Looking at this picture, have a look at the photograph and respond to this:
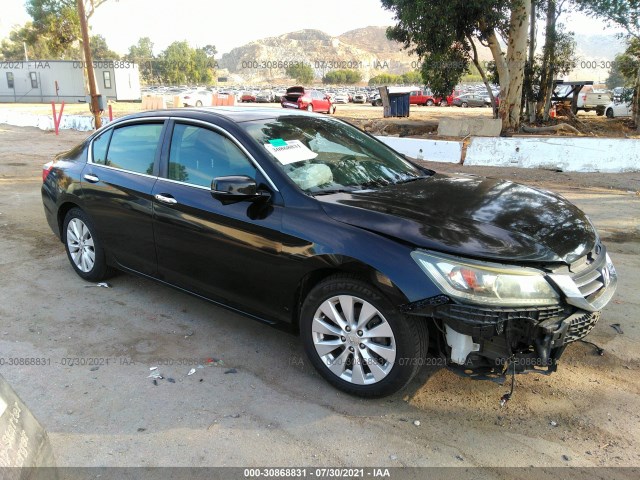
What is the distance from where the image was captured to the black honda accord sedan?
2.80 meters

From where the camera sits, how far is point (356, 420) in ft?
9.91

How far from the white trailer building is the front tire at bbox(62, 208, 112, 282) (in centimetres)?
4448

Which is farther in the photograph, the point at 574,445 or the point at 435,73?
the point at 435,73

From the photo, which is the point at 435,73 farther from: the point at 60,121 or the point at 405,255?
the point at 60,121

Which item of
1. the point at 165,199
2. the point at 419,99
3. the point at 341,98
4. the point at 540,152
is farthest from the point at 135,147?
the point at 341,98

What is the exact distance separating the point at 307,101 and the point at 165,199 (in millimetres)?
29947

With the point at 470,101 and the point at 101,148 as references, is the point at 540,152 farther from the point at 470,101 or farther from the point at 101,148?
the point at 470,101

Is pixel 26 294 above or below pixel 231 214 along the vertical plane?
below

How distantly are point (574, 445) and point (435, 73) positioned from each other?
14.7 m

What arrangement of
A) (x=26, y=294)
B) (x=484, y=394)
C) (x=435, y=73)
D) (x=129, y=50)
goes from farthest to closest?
(x=129, y=50) → (x=435, y=73) → (x=26, y=294) → (x=484, y=394)

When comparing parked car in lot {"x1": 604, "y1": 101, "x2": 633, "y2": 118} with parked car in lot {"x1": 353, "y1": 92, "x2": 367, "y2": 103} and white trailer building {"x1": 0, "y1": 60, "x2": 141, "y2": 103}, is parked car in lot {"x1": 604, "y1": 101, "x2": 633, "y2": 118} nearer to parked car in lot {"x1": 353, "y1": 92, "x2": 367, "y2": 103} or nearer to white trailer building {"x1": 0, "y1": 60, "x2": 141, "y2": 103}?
parked car in lot {"x1": 353, "y1": 92, "x2": 367, "y2": 103}

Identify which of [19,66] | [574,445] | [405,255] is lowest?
[574,445]

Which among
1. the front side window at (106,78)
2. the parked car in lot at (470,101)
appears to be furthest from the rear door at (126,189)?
the front side window at (106,78)

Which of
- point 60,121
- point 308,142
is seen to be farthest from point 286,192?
point 60,121
